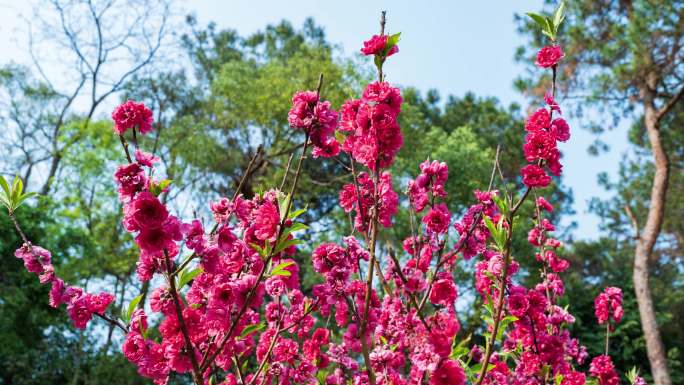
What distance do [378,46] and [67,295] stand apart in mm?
1379

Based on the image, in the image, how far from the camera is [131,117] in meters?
1.92

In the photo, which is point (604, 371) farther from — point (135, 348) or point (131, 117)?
point (131, 117)

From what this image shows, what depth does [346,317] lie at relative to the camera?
8.66 ft

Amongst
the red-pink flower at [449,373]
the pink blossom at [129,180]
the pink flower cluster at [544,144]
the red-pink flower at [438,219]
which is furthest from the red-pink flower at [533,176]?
the pink blossom at [129,180]

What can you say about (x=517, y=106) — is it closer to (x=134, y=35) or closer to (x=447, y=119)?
(x=447, y=119)

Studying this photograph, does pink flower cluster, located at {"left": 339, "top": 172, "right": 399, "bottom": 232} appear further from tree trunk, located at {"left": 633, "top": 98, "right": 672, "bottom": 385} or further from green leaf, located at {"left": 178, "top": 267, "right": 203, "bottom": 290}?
tree trunk, located at {"left": 633, "top": 98, "right": 672, "bottom": 385}

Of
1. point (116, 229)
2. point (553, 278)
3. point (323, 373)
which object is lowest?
point (323, 373)

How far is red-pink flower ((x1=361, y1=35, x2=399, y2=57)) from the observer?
6.36 ft

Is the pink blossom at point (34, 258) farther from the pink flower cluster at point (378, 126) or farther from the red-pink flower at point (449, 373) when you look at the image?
the red-pink flower at point (449, 373)

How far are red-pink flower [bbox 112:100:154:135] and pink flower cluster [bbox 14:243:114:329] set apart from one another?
20.4 inches

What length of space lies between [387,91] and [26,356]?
11.8 metres

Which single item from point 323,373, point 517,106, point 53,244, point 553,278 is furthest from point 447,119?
point 323,373

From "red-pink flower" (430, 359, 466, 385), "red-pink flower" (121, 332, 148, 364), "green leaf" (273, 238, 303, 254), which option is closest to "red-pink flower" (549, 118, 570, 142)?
"red-pink flower" (430, 359, 466, 385)

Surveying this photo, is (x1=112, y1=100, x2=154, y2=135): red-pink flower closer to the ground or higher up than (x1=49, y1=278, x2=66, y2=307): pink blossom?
higher up
